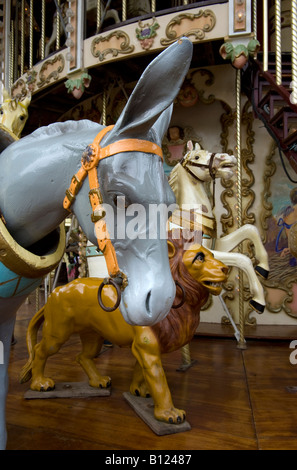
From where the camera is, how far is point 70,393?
2.12 m

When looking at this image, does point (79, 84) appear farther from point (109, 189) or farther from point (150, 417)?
point (109, 189)

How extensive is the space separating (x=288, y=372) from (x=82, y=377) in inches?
57.2

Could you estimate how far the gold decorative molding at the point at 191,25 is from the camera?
3.21 m

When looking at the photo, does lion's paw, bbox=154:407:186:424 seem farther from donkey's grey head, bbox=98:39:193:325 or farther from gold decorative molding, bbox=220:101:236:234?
gold decorative molding, bbox=220:101:236:234

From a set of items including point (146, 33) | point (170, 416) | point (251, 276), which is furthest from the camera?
point (146, 33)

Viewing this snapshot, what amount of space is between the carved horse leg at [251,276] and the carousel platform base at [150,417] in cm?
121

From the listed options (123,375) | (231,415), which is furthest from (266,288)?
(231,415)

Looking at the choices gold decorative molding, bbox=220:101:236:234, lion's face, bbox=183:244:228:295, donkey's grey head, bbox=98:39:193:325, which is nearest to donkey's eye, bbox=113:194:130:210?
donkey's grey head, bbox=98:39:193:325

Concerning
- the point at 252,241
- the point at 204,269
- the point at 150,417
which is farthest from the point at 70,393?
the point at 252,241

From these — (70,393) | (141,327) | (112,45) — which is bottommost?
(70,393)

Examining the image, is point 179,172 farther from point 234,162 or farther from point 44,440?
point 44,440

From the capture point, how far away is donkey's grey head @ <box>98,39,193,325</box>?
2.61ft

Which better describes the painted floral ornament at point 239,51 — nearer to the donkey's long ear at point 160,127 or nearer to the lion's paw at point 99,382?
the donkey's long ear at point 160,127

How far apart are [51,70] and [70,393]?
336cm
